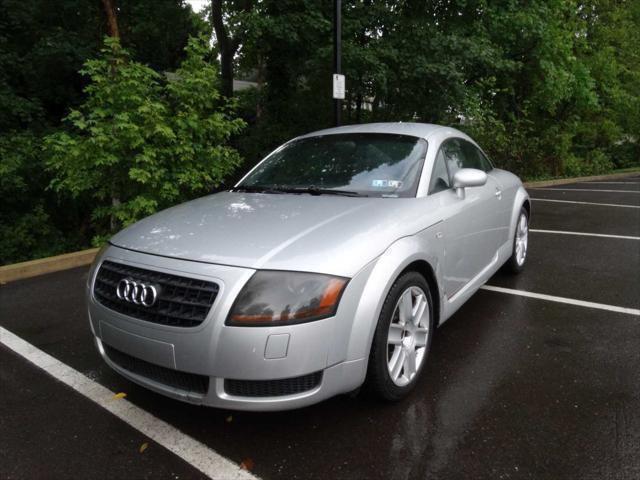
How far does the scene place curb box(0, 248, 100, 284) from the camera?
5.37 m

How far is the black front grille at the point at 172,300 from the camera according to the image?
2.15 m

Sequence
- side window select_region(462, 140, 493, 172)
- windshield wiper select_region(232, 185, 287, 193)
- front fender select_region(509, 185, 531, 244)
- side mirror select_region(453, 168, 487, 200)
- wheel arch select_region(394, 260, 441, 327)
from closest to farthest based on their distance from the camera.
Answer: wheel arch select_region(394, 260, 441, 327) < side mirror select_region(453, 168, 487, 200) < windshield wiper select_region(232, 185, 287, 193) < side window select_region(462, 140, 493, 172) < front fender select_region(509, 185, 531, 244)

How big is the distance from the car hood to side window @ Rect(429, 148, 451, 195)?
12.6 inches

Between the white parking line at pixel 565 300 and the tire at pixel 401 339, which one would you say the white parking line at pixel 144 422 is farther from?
the white parking line at pixel 565 300

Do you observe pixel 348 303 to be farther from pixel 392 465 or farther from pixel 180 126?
pixel 180 126

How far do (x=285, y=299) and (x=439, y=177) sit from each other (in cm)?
173

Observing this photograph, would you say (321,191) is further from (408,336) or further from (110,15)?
(110,15)

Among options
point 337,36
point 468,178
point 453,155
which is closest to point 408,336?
point 468,178

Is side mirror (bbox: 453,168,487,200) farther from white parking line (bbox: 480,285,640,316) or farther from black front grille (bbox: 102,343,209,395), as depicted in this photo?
black front grille (bbox: 102,343,209,395)

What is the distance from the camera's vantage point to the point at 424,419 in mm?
2523

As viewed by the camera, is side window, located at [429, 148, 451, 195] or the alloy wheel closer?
the alloy wheel

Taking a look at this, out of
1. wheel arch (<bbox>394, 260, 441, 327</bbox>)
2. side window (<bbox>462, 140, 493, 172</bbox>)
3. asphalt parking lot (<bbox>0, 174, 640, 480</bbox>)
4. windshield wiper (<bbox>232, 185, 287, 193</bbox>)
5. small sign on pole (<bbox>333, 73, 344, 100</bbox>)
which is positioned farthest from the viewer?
small sign on pole (<bbox>333, 73, 344, 100</bbox>)

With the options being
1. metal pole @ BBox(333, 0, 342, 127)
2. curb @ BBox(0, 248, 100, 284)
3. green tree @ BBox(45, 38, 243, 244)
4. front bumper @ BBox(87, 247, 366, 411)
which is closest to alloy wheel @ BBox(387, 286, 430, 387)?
front bumper @ BBox(87, 247, 366, 411)

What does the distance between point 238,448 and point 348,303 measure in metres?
0.86
